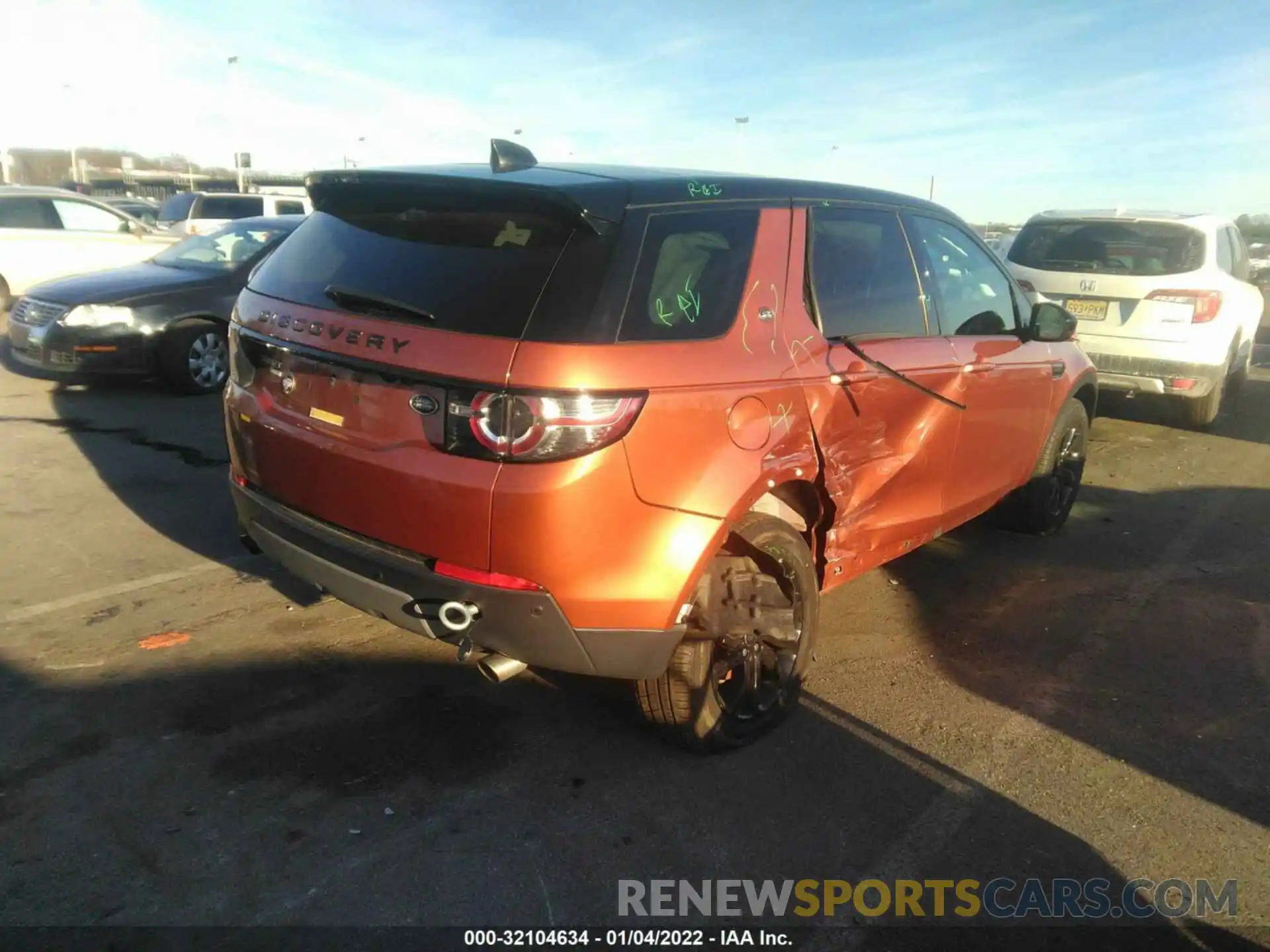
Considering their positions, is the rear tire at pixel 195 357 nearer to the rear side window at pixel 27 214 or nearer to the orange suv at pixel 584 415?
the orange suv at pixel 584 415

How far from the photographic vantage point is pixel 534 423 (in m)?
2.63

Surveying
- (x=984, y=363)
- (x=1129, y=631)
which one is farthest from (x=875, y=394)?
(x=1129, y=631)

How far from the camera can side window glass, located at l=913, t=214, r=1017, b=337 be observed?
4.31m

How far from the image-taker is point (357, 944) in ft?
7.86

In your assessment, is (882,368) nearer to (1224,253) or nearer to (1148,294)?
(1148,294)

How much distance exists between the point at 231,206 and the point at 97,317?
12.2 metres

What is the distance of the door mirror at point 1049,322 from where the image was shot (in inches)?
191

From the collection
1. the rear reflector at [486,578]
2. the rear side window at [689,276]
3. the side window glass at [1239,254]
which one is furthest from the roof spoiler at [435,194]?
the side window glass at [1239,254]

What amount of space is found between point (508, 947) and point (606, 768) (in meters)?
0.83

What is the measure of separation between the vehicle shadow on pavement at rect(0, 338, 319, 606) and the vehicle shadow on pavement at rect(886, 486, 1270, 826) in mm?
3060

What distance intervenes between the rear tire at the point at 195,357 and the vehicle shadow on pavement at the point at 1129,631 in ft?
19.7

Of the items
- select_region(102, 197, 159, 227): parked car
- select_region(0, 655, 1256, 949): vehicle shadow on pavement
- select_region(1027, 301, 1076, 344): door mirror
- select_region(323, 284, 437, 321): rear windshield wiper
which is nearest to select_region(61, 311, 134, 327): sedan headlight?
select_region(0, 655, 1256, 949): vehicle shadow on pavement

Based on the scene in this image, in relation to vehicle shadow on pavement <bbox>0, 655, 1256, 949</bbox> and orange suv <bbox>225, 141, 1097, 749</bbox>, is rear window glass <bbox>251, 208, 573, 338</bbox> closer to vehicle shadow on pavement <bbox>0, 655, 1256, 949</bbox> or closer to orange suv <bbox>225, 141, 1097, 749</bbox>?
orange suv <bbox>225, 141, 1097, 749</bbox>

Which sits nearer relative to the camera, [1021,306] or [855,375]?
[855,375]
